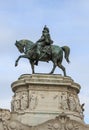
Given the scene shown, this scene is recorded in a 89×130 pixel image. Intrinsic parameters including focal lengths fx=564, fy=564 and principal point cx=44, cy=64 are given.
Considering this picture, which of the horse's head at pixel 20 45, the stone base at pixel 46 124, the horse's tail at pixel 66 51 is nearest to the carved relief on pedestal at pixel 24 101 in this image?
the stone base at pixel 46 124

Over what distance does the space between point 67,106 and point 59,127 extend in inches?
98.3

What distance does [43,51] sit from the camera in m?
44.1

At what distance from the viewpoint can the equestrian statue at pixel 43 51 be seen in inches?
1736

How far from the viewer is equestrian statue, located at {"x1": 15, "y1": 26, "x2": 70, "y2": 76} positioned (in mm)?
44094

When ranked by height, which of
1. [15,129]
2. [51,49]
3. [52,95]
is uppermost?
[51,49]

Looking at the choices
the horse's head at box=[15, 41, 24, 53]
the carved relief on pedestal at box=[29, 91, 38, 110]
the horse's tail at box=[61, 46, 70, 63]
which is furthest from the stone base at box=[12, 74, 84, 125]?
the horse's head at box=[15, 41, 24, 53]

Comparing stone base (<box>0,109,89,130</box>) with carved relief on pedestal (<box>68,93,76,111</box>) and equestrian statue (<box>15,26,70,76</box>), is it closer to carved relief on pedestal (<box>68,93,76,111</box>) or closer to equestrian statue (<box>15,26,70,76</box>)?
carved relief on pedestal (<box>68,93,76,111</box>)

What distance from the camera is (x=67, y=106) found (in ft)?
141

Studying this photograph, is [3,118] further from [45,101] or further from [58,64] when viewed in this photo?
[58,64]

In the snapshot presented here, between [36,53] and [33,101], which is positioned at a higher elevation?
[36,53]

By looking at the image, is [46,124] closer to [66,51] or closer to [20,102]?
[20,102]

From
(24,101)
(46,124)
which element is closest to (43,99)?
(24,101)

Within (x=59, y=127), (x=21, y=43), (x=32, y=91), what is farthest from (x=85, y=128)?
(x=21, y=43)

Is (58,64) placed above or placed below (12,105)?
above
